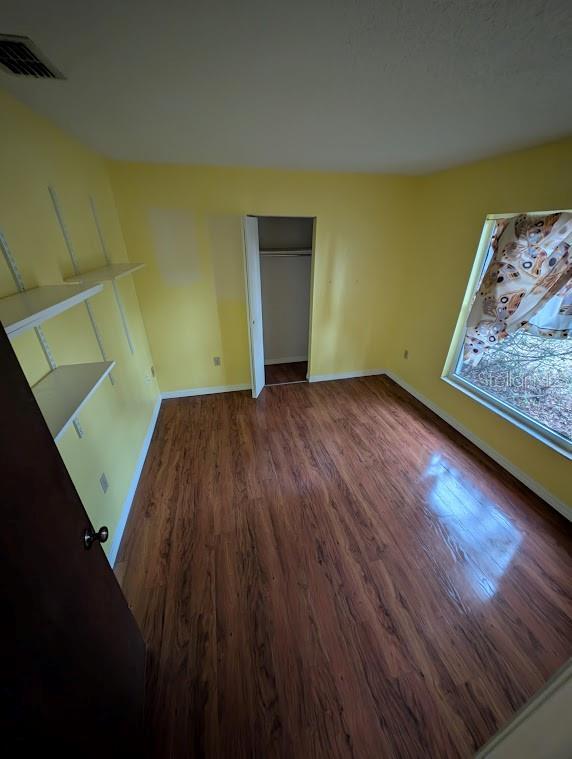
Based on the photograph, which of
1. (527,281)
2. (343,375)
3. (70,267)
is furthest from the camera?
(343,375)

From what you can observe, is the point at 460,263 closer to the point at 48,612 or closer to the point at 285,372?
the point at 285,372

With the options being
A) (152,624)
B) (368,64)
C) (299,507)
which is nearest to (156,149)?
(368,64)

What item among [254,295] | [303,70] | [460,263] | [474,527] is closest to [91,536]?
[303,70]

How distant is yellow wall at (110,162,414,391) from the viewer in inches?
101

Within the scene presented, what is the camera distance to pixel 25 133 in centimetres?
134

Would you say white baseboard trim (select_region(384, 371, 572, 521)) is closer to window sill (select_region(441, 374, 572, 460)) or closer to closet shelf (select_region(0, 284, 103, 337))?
window sill (select_region(441, 374, 572, 460))

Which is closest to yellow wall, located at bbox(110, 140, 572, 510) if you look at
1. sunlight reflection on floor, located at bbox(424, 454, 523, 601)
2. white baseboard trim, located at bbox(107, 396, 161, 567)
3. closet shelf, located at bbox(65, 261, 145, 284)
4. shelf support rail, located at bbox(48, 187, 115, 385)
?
sunlight reflection on floor, located at bbox(424, 454, 523, 601)

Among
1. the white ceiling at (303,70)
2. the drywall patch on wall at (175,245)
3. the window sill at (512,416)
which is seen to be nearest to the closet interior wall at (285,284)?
the drywall patch on wall at (175,245)

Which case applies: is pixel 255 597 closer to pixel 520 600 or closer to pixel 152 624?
pixel 152 624

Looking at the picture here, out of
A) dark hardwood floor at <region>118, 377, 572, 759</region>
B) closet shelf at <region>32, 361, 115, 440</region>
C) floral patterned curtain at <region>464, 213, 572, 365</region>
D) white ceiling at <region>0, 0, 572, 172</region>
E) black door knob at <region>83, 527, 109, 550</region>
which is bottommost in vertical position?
dark hardwood floor at <region>118, 377, 572, 759</region>

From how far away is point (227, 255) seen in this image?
2844mm

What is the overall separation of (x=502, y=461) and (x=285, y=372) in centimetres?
262

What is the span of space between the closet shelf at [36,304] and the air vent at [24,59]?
0.77 metres

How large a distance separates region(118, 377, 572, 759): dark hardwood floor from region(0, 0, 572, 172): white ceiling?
2.29 m
